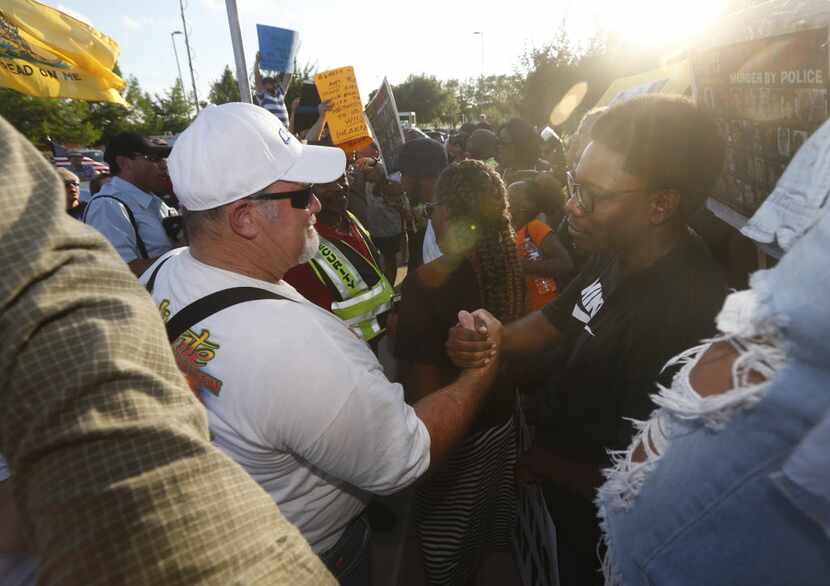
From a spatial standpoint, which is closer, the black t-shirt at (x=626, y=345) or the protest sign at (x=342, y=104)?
the black t-shirt at (x=626, y=345)

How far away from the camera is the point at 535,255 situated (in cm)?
336

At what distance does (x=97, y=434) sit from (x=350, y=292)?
2.28 meters

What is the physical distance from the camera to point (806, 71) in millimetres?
1378

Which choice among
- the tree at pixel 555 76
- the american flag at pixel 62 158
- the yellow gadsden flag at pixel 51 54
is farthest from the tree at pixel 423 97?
the yellow gadsden flag at pixel 51 54

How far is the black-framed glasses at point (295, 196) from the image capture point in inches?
60.2

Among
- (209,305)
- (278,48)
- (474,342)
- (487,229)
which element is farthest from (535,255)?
(278,48)

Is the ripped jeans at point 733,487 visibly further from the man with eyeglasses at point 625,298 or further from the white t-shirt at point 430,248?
the white t-shirt at point 430,248

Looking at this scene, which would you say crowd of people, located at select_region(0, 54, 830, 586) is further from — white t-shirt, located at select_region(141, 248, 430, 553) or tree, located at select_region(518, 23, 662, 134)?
tree, located at select_region(518, 23, 662, 134)

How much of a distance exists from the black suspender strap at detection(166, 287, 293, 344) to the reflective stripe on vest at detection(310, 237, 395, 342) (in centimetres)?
133

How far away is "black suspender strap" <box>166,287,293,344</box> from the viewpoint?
1271mm

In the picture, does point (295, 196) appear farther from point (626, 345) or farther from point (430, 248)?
point (430, 248)

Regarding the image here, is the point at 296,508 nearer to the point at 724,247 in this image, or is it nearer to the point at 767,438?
the point at 767,438

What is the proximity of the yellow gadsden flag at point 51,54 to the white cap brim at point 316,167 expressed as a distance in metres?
4.55

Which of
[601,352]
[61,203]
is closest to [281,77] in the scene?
[601,352]
